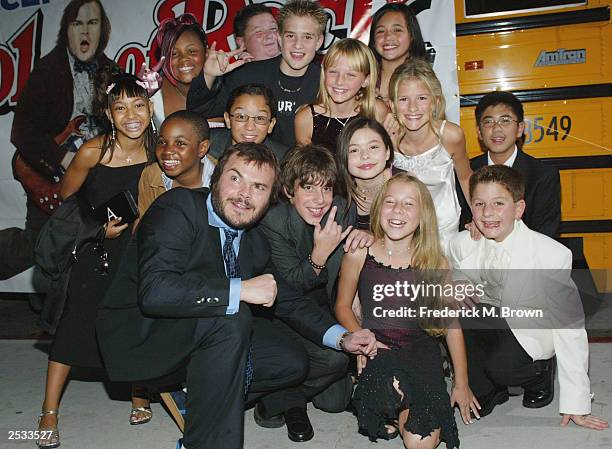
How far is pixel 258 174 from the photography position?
9.14 ft

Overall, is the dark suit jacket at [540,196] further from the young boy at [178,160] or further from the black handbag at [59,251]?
the black handbag at [59,251]

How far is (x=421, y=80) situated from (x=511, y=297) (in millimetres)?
1169

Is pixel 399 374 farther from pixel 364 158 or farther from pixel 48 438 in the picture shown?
pixel 48 438

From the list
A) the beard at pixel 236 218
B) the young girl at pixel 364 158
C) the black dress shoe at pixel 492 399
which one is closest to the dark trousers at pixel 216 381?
the beard at pixel 236 218

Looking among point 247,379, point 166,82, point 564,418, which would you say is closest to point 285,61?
point 166,82

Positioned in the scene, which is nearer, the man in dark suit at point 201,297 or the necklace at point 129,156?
the man in dark suit at point 201,297

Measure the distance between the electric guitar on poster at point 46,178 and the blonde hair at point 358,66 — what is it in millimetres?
2252

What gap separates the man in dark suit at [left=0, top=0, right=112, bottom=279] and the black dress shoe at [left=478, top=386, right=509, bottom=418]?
3301 millimetres

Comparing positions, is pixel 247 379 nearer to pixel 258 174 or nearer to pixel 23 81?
pixel 258 174

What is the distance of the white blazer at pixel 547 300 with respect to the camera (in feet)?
10.0

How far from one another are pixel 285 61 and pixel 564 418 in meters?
2.26

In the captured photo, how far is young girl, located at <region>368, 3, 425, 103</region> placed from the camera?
13.2 feet

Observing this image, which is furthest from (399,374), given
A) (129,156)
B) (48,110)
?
(48,110)

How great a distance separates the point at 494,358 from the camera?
328 cm
